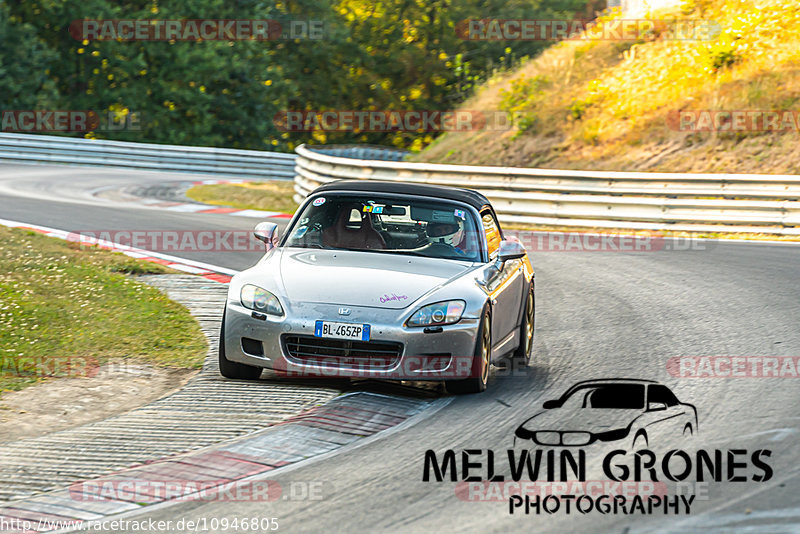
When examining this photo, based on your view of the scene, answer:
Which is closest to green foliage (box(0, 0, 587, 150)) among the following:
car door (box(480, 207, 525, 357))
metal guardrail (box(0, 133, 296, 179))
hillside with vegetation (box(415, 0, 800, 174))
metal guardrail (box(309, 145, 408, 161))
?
metal guardrail (box(309, 145, 408, 161))

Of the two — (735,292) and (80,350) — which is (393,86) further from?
(80,350)

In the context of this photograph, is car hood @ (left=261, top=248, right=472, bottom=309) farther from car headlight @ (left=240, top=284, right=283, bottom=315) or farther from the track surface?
the track surface

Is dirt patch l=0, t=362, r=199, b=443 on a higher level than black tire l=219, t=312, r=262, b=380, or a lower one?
lower

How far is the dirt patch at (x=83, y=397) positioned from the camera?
6.83m

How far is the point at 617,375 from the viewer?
817cm

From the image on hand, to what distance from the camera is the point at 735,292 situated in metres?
12.3

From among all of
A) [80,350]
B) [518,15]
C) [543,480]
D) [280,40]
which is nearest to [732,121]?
[80,350]

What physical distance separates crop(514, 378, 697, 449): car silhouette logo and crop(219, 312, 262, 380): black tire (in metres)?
2.09

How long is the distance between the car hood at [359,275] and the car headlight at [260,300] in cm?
12

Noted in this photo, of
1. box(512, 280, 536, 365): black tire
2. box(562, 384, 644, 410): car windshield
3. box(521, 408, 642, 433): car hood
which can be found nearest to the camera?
box(521, 408, 642, 433): car hood

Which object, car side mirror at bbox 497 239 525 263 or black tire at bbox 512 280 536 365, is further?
black tire at bbox 512 280 536 365

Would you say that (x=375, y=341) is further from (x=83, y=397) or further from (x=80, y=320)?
(x=80, y=320)

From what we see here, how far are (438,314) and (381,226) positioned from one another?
5.52ft

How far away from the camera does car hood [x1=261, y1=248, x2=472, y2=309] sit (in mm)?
7504
